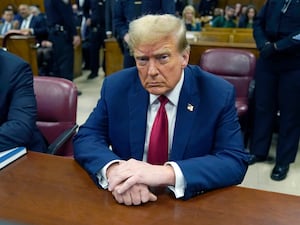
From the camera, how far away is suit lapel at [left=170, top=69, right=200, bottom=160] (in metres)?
1.29

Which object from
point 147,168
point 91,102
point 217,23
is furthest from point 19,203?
point 217,23

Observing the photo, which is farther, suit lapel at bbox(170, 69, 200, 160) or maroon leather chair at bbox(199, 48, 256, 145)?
maroon leather chair at bbox(199, 48, 256, 145)

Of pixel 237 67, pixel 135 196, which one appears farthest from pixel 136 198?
pixel 237 67

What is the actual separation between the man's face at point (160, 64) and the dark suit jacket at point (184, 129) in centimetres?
7

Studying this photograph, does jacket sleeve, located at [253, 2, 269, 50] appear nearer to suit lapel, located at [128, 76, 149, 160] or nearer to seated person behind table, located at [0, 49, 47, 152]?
suit lapel, located at [128, 76, 149, 160]

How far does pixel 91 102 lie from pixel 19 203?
3683 millimetres

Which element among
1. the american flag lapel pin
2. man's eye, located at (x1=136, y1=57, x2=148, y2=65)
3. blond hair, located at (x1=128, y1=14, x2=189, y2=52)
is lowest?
the american flag lapel pin

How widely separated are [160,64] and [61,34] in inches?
147

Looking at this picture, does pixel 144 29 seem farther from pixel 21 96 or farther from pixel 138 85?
pixel 21 96

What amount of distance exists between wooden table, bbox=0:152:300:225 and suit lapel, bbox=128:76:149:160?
0.78ft

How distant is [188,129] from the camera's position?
4.21ft

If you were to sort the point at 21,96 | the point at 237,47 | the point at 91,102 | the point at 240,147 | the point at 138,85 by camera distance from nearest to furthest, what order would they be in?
the point at 240,147
the point at 138,85
the point at 21,96
the point at 237,47
the point at 91,102

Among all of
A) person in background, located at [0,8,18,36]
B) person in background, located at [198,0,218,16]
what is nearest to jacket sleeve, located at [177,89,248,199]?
person in background, located at [0,8,18,36]

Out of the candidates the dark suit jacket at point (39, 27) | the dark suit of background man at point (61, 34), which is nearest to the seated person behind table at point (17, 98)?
the dark suit of background man at point (61, 34)
